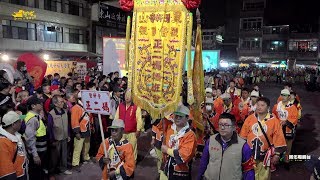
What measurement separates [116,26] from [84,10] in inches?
196

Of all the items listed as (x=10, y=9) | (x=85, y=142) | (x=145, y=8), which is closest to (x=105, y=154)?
(x=145, y=8)

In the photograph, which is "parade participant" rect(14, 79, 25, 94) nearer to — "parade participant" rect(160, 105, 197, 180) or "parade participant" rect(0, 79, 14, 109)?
"parade participant" rect(0, 79, 14, 109)

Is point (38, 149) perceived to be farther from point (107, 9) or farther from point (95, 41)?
point (107, 9)

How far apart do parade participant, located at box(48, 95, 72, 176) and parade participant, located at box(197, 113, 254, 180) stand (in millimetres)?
3989

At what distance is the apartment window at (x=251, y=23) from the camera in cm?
5069

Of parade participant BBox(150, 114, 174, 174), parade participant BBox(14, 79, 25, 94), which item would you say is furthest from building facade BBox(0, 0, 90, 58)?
parade participant BBox(150, 114, 174, 174)

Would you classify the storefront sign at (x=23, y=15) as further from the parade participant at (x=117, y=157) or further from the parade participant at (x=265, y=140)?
the parade participant at (x=265, y=140)

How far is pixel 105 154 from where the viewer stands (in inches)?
164

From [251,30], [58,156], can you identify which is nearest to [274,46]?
[251,30]

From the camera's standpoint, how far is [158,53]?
537 cm

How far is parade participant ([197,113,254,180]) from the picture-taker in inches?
140

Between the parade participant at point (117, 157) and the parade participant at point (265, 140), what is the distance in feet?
7.23

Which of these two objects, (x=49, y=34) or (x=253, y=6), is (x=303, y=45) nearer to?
(x=253, y=6)

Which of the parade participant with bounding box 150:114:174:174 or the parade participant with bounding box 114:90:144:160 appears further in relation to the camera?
the parade participant with bounding box 114:90:144:160
